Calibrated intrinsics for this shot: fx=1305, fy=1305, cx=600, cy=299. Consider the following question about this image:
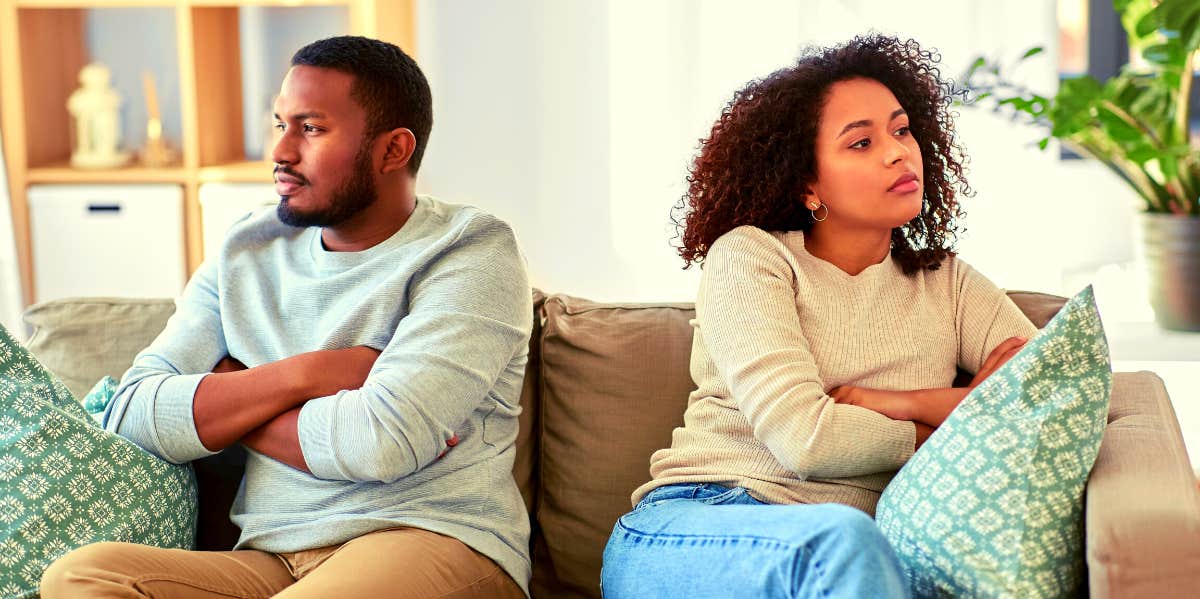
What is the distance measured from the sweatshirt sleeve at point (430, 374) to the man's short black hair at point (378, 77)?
0.20 meters

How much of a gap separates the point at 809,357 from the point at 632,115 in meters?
1.98

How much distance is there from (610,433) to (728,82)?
1822 millimetres

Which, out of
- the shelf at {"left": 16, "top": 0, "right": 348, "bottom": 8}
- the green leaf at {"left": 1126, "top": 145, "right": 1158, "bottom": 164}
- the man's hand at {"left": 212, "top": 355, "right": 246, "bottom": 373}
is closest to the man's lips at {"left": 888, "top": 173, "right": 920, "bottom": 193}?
the man's hand at {"left": 212, "top": 355, "right": 246, "bottom": 373}

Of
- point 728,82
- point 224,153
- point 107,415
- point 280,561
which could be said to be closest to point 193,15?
Answer: point 224,153

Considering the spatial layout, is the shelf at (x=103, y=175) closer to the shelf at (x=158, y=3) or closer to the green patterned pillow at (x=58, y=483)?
the shelf at (x=158, y=3)

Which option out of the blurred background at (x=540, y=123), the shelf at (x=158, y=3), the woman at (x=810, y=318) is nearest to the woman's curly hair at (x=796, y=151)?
the woman at (x=810, y=318)

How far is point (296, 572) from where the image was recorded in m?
1.62

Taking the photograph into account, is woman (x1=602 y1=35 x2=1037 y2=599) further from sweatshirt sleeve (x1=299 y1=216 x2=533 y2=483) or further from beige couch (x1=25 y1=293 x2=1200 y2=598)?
sweatshirt sleeve (x1=299 y1=216 x2=533 y2=483)

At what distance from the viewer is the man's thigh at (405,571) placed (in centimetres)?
146

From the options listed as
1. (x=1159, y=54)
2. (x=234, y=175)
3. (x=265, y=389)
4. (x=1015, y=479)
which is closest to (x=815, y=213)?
(x=1015, y=479)

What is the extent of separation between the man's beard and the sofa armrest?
3.20ft

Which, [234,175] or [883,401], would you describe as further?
[234,175]

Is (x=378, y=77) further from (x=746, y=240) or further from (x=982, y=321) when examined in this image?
(x=982, y=321)

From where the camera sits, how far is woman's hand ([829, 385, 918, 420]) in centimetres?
161
